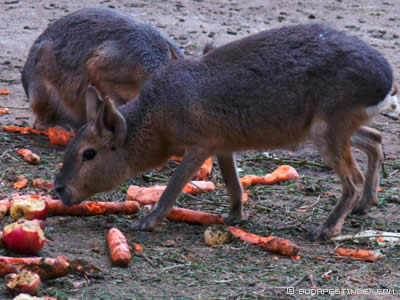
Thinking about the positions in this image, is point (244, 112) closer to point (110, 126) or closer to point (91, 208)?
point (110, 126)

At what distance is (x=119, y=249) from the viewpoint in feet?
13.0

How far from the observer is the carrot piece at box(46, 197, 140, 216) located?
4.81 m

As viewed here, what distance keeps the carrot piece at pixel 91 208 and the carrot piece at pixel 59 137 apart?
1.38m

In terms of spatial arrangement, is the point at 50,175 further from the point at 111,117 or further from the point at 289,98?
the point at 289,98

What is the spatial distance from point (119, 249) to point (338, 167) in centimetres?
168

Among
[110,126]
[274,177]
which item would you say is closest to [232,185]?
[274,177]

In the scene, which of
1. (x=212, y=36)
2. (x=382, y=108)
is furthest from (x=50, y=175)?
(x=212, y=36)

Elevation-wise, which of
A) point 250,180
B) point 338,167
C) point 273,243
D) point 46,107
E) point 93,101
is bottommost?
point 46,107

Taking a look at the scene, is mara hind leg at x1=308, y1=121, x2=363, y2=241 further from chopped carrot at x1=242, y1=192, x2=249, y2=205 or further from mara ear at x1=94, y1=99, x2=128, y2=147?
mara ear at x1=94, y1=99, x2=128, y2=147

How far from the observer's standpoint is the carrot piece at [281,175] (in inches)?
228

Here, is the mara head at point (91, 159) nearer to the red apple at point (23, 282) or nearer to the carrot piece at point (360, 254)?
the red apple at point (23, 282)

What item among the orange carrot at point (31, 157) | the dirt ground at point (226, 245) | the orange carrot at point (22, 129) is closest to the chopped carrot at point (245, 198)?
the dirt ground at point (226, 245)

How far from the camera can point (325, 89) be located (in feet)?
15.1

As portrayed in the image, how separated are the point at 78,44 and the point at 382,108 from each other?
2.93 meters
